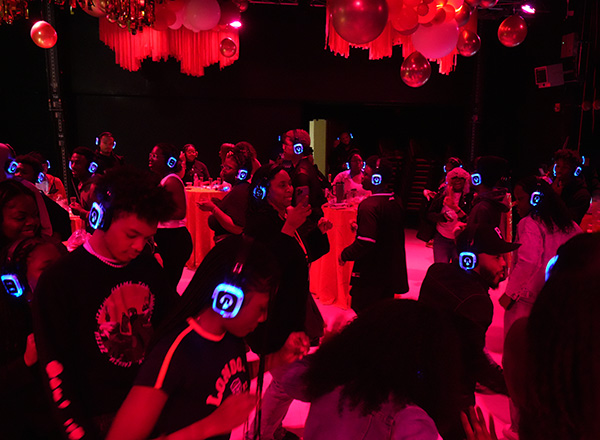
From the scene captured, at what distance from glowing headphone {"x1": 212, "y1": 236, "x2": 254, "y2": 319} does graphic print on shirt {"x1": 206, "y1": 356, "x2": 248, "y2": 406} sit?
0.16 m

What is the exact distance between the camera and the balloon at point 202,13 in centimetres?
561

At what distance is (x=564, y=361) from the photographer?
1028 millimetres

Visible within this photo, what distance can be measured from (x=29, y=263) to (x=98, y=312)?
409 millimetres

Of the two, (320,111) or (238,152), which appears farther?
(320,111)

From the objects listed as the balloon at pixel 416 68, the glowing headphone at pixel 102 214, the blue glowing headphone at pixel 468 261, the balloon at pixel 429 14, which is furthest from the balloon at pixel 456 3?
the glowing headphone at pixel 102 214

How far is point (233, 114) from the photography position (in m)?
10.1

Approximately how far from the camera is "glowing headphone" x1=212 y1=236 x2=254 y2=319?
1.42 metres

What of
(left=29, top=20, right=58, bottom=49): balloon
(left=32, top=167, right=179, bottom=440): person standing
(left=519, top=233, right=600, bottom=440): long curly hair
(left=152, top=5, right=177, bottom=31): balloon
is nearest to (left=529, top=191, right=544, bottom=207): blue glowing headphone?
(left=519, top=233, right=600, bottom=440): long curly hair

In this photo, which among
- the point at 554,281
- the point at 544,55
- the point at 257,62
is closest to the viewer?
the point at 554,281

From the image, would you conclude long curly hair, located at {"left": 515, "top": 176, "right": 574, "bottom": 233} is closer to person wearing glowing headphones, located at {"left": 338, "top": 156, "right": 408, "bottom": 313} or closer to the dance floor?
person wearing glowing headphones, located at {"left": 338, "top": 156, "right": 408, "bottom": 313}

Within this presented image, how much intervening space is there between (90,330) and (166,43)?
5.95 metres

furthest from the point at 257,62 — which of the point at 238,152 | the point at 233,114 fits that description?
the point at 238,152

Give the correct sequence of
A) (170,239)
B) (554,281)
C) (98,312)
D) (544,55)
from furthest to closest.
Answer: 1. (544,55)
2. (170,239)
3. (98,312)
4. (554,281)

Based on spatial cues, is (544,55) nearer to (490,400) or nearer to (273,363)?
(490,400)
